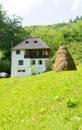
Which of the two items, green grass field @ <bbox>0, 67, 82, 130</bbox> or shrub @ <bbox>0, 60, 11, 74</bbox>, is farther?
shrub @ <bbox>0, 60, 11, 74</bbox>

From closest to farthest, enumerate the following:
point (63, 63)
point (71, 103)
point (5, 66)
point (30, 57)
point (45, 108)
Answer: point (71, 103), point (45, 108), point (63, 63), point (30, 57), point (5, 66)

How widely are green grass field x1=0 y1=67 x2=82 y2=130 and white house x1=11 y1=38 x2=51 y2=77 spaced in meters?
50.5

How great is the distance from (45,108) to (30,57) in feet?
196

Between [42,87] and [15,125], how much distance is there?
27.7ft

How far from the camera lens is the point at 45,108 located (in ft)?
63.5

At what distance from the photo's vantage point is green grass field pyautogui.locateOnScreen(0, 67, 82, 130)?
16200 millimetres

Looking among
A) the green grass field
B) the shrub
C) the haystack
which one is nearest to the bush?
the green grass field

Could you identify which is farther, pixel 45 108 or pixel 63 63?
pixel 63 63

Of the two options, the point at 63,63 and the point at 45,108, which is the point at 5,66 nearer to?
the point at 63,63

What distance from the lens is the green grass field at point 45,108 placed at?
16.2m

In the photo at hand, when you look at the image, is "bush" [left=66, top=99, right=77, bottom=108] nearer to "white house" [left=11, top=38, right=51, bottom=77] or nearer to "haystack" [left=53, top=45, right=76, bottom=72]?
"haystack" [left=53, top=45, right=76, bottom=72]

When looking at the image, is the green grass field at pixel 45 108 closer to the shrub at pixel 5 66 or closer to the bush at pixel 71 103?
the bush at pixel 71 103

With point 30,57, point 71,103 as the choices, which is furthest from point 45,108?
point 30,57

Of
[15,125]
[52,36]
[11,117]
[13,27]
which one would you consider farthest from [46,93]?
[52,36]
